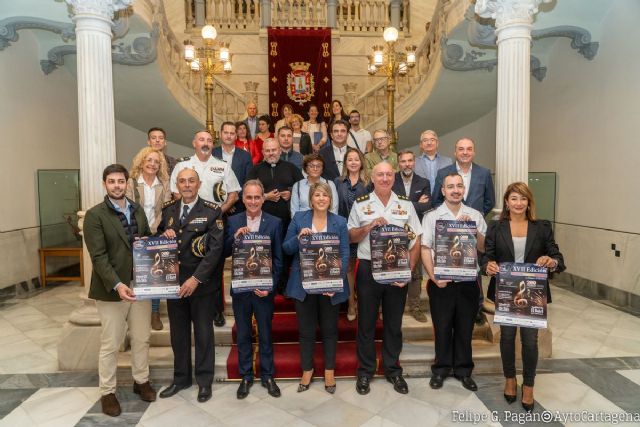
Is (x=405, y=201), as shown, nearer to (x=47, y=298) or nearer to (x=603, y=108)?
(x=603, y=108)

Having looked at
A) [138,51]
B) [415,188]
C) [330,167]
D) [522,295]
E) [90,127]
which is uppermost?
[138,51]

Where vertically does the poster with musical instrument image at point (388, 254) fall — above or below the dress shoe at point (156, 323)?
above

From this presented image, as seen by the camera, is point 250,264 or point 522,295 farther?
point 250,264

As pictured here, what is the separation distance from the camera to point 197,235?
3.60 meters

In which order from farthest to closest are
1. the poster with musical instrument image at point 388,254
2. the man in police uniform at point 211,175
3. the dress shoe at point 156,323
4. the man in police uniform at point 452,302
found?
the dress shoe at point 156,323 → the man in police uniform at point 211,175 → the man in police uniform at point 452,302 → the poster with musical instrument image at point 388,254

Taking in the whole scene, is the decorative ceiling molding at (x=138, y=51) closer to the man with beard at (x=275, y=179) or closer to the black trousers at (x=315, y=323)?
the man with beard at (x=275, y=179)

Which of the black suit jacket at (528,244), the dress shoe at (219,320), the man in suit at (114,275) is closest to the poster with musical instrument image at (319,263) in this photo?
the black suit jacket at (528,244)

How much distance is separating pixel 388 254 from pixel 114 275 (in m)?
2.14

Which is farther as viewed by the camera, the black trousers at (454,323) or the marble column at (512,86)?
the marble column at (512,86)

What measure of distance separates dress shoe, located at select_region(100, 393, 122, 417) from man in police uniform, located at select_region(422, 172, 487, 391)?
2.70m

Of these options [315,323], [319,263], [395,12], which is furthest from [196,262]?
[395,12]

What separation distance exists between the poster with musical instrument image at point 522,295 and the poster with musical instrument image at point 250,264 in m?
1.83

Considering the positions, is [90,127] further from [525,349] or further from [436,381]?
[525,349]

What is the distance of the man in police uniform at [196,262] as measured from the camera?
3.55m
